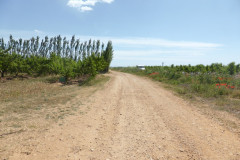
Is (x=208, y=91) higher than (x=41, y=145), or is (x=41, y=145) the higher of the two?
(x=208, y=91)

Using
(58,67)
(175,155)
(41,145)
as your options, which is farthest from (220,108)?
(58,67)

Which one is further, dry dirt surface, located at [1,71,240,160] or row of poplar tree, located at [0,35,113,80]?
row of poplar tree, located at [0,35,113,80]

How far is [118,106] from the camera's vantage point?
764 centimetres

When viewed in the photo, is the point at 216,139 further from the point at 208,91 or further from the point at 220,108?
the point at 208,91

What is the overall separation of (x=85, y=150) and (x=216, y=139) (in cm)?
347

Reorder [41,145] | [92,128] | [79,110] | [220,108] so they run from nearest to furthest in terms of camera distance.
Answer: [41,145] → [92,128] → [79,110] → [220,108]

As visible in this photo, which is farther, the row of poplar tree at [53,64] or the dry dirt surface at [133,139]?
the row of poplar tree at [53,64]

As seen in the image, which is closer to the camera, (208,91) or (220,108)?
(220,108)

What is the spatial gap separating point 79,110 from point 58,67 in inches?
513

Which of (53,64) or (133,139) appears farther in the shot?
(53,64)

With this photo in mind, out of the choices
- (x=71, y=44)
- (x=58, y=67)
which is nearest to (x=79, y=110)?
(x=58, y=67)

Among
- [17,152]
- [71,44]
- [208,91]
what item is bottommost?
[17,152]

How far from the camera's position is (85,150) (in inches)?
142

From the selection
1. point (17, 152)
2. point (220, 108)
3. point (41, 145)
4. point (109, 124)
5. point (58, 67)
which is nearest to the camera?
point (17, 152)
